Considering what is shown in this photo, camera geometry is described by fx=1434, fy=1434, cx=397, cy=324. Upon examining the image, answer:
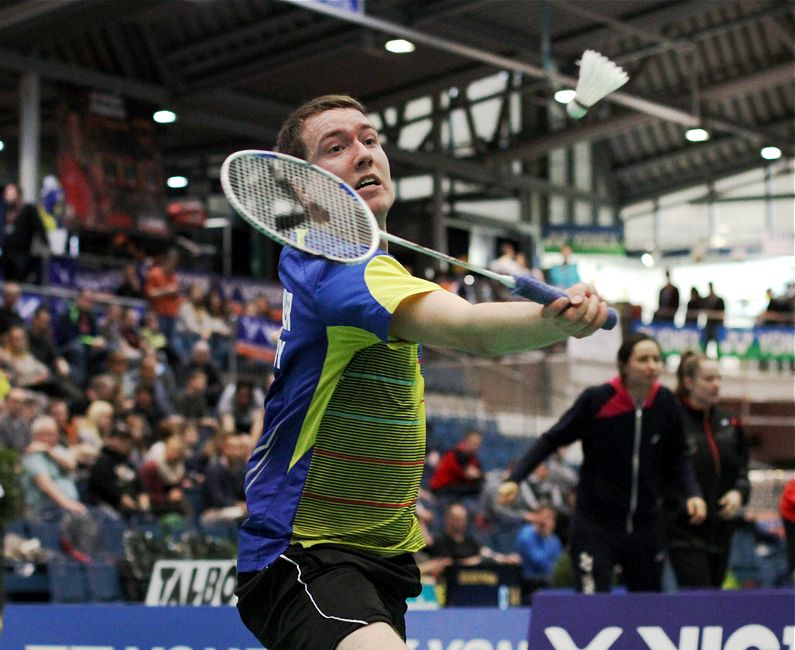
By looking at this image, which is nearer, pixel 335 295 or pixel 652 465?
pixel 335 295

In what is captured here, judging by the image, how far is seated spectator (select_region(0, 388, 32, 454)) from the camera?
11391 mm

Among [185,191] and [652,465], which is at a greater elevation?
[185,191]

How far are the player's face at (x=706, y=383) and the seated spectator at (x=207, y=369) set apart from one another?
9345 mm

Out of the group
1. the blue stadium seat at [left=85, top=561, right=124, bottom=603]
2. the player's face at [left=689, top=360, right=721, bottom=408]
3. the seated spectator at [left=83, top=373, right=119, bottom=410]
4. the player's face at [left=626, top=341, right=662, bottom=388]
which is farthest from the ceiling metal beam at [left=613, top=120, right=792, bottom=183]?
the player's face at [left=626, top=341, right=662, bottom=388]

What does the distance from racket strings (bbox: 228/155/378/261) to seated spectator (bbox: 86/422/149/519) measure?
28.9 feet

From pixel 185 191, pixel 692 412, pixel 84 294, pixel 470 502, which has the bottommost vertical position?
pixel 470 502

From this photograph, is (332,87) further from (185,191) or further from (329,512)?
(329,512)

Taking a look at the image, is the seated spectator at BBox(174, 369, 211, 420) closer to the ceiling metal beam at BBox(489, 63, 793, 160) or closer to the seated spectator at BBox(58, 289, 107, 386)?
the seated spectator at BBox(58, 289, 107, 386)

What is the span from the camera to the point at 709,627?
506 cm

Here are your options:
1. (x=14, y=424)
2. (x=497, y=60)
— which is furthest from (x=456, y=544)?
(x=497, y=60)

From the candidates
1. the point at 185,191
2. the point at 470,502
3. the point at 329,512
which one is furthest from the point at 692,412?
the point at 185,191

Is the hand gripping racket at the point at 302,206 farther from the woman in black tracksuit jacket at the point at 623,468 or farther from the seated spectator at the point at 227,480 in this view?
the seated spectator at the point at 227,480

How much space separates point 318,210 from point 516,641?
3154 mm

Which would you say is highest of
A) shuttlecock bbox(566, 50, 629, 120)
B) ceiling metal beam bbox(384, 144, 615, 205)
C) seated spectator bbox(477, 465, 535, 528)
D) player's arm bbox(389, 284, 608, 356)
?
ceiling metal beam bbox(384, 144, 615, 205)
